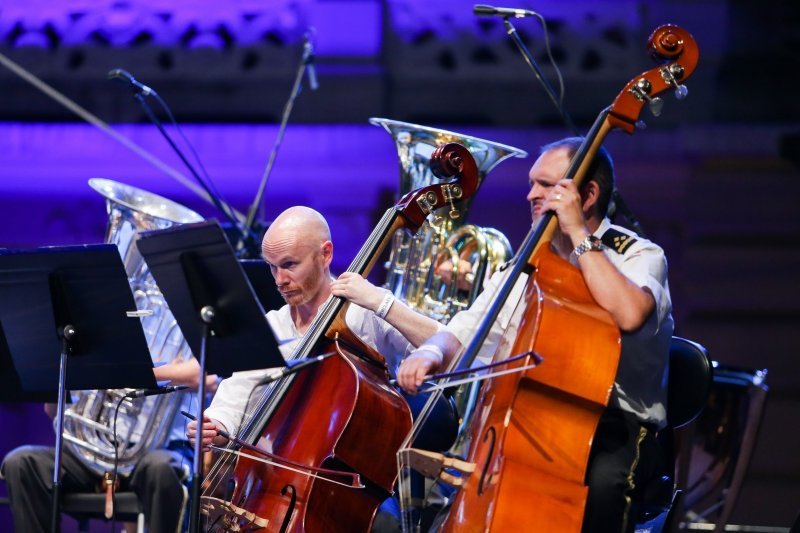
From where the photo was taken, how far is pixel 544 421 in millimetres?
3186

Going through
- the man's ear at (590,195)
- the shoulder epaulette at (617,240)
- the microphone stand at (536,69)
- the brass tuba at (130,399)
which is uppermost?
the microphone stand at (536,69)

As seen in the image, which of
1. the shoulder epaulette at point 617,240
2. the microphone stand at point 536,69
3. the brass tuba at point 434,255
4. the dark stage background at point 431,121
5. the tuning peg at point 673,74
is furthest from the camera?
the dark stage background at point 431,121

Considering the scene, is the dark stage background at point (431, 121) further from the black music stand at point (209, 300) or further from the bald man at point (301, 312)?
the black music stand at point (209, 300)

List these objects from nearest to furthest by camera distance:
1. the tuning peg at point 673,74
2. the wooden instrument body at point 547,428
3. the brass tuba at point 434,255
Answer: the wooden instrument body at point 547,428 → the tuning peg at point 673,74 → the brass tuba at point 434,255

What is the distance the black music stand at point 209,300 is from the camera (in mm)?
3342

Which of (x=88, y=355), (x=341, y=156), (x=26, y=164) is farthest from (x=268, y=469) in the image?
(x=26, y=164)

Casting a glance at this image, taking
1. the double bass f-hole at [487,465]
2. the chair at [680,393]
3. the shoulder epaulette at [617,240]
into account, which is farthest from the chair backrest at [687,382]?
the double bass f-hole at [487,465]

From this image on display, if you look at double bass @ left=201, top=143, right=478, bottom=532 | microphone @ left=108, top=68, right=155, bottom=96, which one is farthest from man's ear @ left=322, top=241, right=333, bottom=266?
microphone @ left=108, top=68, right=155, bottom=96

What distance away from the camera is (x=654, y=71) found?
347cm

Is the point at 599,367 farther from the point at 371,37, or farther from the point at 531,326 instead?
the point at 371,37

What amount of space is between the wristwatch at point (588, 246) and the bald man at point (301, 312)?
79cm

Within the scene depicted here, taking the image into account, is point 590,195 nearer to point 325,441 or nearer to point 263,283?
point 325,441

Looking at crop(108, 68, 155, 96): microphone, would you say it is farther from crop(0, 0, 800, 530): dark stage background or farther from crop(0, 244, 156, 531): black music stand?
crop(0, 0, 800, 530): dark stage background

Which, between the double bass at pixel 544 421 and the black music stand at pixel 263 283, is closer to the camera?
the double bass at pixel 544 421
